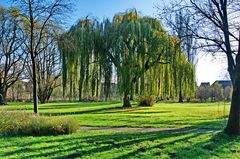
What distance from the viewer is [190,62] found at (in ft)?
86.2

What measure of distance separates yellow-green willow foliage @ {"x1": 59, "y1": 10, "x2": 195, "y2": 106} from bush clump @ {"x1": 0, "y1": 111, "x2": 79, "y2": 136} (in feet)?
36.3

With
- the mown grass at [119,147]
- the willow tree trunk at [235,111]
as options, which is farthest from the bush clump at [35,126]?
the willow tree trunk at [235,111]

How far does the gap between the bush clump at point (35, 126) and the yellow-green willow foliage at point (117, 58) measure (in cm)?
1106

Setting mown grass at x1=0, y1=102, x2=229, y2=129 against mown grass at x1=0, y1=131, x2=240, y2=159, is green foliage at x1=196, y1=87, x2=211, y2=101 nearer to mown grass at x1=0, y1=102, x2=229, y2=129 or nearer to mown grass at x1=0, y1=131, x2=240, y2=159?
mown grass at x1=0, y1=102, x2=229, y2=129

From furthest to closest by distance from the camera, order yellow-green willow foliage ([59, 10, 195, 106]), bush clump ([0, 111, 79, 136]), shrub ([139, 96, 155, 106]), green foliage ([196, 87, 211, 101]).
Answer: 1. green foliage ([196, 87, 211, 101])
2. shrub ([139, 96, 155, 106])
3. yellow-green willow foliage ([59, 10, 195, 106])
4. bush clump ([0, 111, 79, 136])

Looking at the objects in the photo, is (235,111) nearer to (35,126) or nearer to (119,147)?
(119,147)

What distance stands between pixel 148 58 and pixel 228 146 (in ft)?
48.8

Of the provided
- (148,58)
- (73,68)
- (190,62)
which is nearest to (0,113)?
(73,68)

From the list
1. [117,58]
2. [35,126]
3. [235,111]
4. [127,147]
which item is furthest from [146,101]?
[127,147]

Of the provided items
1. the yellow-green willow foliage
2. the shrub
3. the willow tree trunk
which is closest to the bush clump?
the willow tree trunk

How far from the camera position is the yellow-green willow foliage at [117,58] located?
2180cm

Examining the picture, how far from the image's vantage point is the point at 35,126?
9.93m

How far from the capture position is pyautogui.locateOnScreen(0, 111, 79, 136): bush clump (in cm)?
979

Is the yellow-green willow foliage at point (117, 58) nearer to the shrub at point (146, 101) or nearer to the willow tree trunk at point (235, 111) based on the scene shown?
the shrub at point (146, 101)
